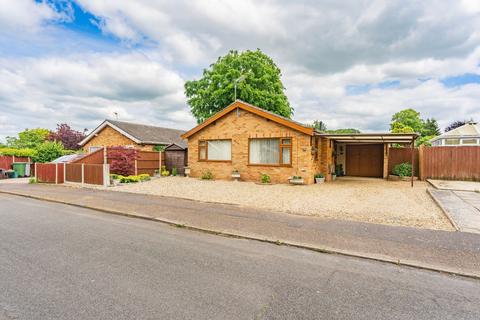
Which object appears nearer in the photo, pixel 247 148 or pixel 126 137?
pixel 247 148

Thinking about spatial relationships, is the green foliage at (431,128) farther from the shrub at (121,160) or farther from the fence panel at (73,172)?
the fence panel at (73,172)

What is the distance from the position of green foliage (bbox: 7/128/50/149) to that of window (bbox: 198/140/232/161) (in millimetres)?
34942

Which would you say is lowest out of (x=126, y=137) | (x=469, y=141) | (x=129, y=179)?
(x=129, y=179)

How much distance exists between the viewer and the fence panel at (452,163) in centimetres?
1459

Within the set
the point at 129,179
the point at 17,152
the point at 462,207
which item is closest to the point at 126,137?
the point at 129,179

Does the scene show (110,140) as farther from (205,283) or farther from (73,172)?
(205,283)

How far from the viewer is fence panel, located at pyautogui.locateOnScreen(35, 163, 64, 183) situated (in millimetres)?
15641

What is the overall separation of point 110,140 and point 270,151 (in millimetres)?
15515

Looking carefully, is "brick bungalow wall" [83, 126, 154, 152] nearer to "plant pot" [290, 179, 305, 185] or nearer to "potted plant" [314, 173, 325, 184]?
"plant pot" [290, 179, 305, 185]

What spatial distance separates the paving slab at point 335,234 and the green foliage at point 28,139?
4235cm

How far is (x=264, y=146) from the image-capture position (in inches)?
575

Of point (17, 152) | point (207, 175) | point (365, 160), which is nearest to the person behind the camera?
point (207, 175)

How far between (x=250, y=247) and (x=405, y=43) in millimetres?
12632

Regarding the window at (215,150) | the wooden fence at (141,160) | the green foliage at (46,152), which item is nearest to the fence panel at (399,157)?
the window at (215,150)
